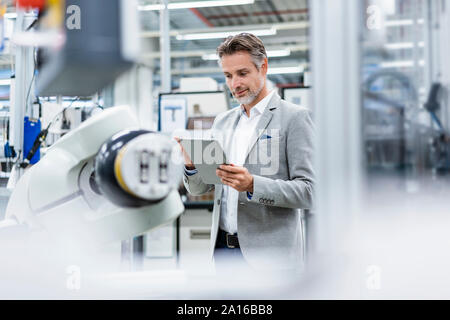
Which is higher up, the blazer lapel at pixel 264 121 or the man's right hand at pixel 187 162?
the blazer lapel at pixel 264 121

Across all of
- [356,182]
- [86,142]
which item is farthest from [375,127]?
[86,142]

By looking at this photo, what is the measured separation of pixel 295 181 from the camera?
132 cm

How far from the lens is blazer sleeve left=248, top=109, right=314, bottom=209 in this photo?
4.22ft

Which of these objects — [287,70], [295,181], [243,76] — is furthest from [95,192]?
[287,70]

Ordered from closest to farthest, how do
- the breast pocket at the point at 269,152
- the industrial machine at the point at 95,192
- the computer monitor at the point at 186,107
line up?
1. the industrial machine at the point at 95,192
2. the breast pocket at the point at 269,152
3. the computer monitor at the point at 186,107

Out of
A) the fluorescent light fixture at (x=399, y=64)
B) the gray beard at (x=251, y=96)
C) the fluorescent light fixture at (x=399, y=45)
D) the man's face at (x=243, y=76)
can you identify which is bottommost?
the fluorescent light fixture at (x=399, y=64)

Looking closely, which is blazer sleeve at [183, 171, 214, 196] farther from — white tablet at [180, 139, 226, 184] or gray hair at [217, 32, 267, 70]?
gray hair at [217, 32, 267, 70]

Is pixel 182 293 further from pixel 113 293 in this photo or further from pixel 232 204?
pixel 232 204

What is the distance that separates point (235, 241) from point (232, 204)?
4.4 inches

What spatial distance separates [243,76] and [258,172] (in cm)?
29

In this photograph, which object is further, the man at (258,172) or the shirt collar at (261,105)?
the shirt collar at (261,105)

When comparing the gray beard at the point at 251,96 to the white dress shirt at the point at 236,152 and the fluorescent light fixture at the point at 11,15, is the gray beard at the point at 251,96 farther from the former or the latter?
the fluorescent light fixture at the point at 11,15

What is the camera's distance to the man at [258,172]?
130 centimetres

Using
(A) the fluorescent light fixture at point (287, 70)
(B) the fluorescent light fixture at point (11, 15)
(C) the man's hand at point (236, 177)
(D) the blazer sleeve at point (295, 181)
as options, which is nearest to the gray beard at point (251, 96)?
(D) the blazer sleeve at point (295, 181)
